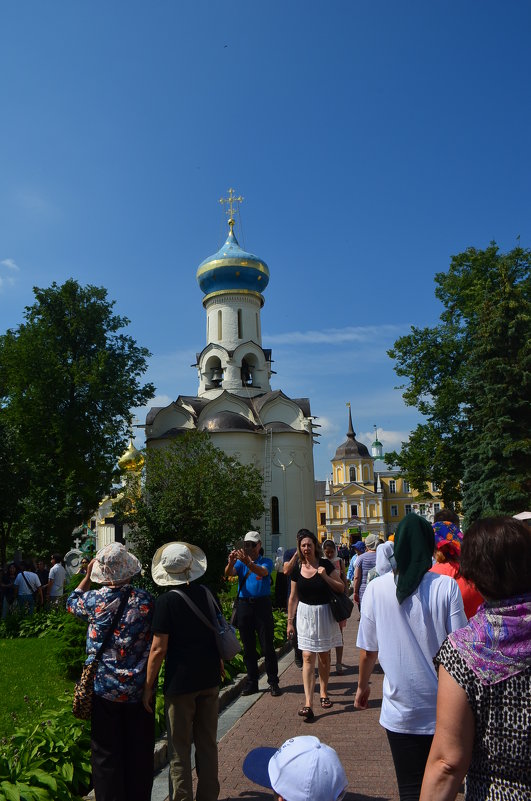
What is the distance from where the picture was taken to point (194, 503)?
22266 millimetres

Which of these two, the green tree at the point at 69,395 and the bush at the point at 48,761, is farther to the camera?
the green tree at the point at 69,395

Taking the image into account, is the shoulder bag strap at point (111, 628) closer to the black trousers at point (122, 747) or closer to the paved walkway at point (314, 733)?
the black trousers at point (122, 747)

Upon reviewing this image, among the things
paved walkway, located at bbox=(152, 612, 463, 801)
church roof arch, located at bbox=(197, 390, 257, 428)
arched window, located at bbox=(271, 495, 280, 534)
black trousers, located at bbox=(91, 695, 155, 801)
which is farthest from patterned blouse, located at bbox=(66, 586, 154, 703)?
church roof arch, located at bbox=(197, 390, 257, 428)

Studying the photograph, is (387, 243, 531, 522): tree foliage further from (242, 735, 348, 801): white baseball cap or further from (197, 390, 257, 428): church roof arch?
(242, 735, 348, 801): white baseball cap

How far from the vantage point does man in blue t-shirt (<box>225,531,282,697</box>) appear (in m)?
8.08

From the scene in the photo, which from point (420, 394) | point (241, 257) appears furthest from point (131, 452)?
point (420, 394)

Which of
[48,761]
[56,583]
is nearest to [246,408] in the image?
[56,583]

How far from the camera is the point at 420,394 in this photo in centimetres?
2792

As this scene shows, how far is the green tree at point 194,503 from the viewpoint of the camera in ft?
66.7

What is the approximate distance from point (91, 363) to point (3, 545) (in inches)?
303

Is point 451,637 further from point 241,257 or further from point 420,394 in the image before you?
point 241,257

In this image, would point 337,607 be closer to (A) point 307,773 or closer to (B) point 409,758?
(B) point 409,758

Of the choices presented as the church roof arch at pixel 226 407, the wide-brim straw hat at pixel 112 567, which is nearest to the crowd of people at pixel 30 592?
the wide-brim straw hat at pixel 112 567

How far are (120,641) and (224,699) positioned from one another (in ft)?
12.4
